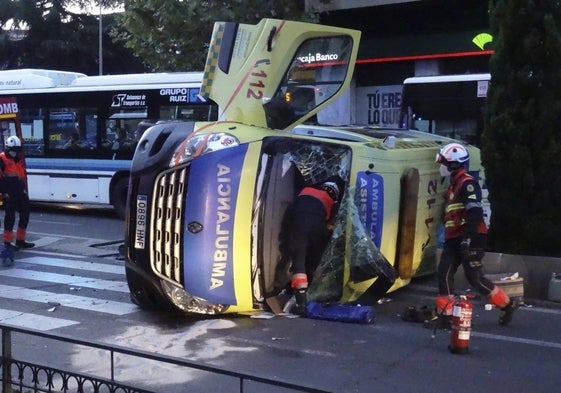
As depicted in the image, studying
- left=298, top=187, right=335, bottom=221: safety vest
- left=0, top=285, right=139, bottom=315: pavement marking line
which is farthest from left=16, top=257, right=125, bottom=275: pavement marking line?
left=298, top=187, right=335, bottom=221: safety vest

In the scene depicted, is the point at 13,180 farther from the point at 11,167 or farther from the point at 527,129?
the point at 527,129

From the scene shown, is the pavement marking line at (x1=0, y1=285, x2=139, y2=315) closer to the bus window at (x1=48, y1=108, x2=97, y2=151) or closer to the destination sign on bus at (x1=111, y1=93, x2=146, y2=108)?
the destination sign on bus at (x1=111, y1=93, x2=146, y2=108)

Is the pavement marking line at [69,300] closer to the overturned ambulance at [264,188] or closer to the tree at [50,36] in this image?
the overturned ambulance at [264,188]

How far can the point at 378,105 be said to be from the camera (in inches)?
942

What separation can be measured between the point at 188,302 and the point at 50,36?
30.4 metres

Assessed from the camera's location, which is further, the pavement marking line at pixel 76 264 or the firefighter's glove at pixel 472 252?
the pavement marking line at pixel 76 264

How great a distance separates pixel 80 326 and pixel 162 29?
1155cm

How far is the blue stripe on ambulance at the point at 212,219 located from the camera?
8.16 metres

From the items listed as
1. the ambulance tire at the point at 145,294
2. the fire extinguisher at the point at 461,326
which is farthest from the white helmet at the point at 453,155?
the ambulance tire at the point at 145,294

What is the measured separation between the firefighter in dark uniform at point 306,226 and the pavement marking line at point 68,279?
8.44 ft

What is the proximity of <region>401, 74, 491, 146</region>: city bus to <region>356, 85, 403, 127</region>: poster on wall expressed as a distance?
5045 mm

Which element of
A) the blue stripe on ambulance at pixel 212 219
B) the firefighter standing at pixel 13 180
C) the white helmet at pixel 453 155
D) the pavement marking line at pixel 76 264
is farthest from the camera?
the firefighter standing at pixel 13 180

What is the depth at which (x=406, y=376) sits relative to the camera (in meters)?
6.66

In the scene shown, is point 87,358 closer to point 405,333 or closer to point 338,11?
point 405,333
